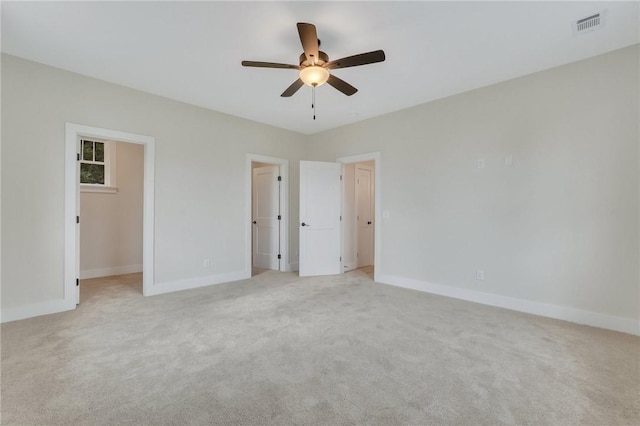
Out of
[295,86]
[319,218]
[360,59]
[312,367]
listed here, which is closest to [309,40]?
[360,59]

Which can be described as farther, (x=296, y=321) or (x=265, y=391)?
(x=296, y=321)

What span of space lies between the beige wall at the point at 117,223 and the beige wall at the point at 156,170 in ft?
5.97

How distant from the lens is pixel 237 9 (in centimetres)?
228

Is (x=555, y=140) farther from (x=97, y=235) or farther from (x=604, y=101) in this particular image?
(x=97, y=235)

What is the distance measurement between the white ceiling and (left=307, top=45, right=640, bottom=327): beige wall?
1.27ft

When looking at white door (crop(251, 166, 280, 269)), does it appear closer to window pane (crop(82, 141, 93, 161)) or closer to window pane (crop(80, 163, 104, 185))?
window pane (crop(80, 163, 104, 185))

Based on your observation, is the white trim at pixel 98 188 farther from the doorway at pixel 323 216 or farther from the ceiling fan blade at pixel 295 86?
the ceiling fan blade at pixel 295 86

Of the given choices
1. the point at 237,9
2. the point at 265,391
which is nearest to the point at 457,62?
the point at 237,9

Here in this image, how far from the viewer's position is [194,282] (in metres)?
4.34

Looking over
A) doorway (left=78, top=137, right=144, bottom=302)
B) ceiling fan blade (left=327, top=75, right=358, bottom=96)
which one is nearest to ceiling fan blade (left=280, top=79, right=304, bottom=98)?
ceiling fan blade (left=327, top=75, right=358, bottom=96)

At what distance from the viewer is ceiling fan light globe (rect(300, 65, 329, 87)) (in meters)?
2.49

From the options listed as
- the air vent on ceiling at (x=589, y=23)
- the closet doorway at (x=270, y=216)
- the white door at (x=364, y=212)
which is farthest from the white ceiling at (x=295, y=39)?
the white door at (x=364, y=212)

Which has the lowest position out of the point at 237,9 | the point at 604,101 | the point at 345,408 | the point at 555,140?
the point at 345,408

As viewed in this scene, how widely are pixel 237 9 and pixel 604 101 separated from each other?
3.71 m
